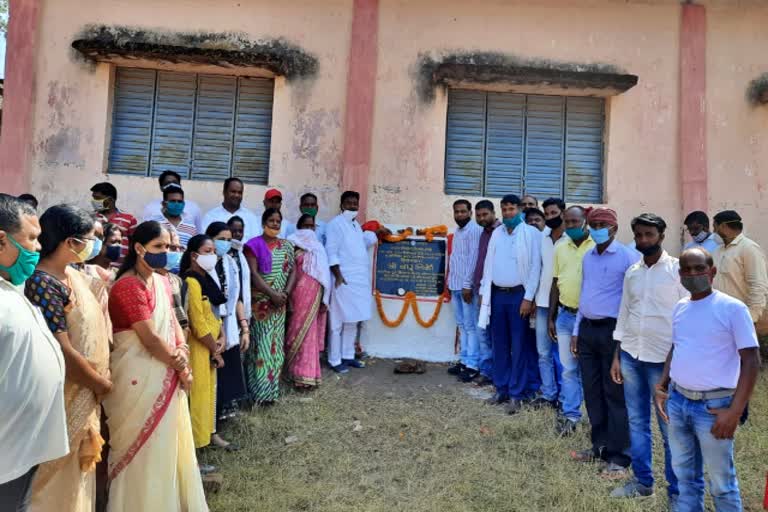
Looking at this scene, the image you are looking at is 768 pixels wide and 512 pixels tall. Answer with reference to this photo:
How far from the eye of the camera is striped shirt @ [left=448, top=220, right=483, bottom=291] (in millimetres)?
6016

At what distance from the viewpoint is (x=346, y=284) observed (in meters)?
6.11

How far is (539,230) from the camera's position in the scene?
5.53m

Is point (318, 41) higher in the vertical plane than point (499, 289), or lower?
higher

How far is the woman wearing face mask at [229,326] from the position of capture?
4.33 m

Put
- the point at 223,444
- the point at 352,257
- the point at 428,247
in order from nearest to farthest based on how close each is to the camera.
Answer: the point at 223,444 → the point at 352,257 → the point at 428,247

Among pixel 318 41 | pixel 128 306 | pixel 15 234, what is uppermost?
pixel 318 41

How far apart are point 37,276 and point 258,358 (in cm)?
287

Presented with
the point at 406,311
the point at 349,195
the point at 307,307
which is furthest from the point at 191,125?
the point at 406,311

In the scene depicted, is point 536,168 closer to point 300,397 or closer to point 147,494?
point 300,397

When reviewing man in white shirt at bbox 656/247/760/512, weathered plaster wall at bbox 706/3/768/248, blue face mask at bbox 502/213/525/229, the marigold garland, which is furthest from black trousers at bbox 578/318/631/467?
weathered plaster wall at bbox 706/3/768/248

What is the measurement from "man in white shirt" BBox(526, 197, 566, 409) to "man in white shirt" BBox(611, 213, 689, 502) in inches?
50.3

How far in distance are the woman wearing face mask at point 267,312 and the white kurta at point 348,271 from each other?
83 centimetres

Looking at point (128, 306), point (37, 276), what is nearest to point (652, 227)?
point (128, 306)

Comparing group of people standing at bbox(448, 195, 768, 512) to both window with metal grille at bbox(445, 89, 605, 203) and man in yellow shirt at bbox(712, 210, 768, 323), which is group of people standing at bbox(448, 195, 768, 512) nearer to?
man in yellow shirt at bbox(712, 210, 768, 323)
